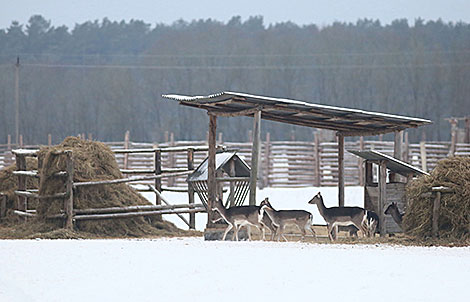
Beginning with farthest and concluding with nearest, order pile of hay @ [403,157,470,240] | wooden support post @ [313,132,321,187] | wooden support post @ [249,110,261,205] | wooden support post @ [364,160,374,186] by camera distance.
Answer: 1. wooden support post @ [313,132,321,187]
2. wooden support post @ [364,160,374,186]
3. wooden support post @ [249,110,261,205]
4. pile of hay @ [403,157,470,240]

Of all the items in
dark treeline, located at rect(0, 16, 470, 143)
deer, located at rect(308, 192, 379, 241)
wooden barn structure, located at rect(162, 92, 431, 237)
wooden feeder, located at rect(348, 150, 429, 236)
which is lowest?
deer, located at rect(308, 192, 379, 241)

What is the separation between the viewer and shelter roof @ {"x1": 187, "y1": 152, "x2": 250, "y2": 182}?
49.6 feet

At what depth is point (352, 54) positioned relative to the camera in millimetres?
74562

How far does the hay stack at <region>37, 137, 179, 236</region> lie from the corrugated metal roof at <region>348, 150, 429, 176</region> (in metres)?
4.49

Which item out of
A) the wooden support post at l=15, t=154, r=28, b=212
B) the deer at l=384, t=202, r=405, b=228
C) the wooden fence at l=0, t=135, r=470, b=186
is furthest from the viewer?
the wooden fence at l=0, t=135, r=470, b=186

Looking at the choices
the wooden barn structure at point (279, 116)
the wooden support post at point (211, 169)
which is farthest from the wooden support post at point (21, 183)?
the wooden support post at point (211, 169)

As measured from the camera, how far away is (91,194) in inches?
624

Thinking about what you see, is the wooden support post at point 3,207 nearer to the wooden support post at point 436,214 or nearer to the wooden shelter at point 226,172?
the wooden shelter at point 226,172

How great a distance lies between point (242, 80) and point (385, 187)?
193 feet

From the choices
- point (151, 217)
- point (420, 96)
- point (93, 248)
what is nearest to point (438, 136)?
point (420, 96)

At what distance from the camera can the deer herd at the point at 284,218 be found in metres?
13.5

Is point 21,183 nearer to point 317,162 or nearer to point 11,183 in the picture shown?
point 11,183

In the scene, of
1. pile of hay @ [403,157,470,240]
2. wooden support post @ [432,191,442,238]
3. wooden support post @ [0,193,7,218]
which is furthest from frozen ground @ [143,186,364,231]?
wooden support post @ [432,191,442,238]

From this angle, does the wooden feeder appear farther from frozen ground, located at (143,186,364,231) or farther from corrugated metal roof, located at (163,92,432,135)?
frozen ground, located at (143,186,364,231)
